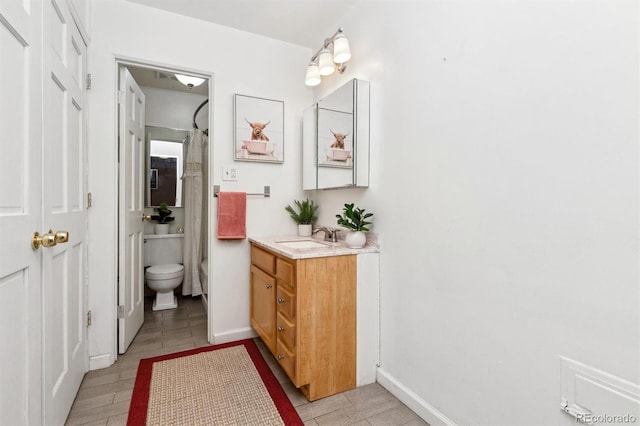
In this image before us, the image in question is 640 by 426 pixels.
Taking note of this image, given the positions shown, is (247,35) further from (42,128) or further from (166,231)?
(166,231)

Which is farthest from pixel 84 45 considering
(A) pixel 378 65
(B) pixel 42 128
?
(A) pixel 378 65

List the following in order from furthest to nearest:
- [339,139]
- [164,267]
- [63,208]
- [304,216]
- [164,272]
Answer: [164,267], [164,272], [304,216], [339,139], [63,208]

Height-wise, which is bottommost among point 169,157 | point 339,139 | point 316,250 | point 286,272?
point 286,272

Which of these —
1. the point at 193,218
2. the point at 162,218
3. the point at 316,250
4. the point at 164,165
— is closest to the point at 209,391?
the point at 316,250

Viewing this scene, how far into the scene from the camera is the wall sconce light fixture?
1.95 meters

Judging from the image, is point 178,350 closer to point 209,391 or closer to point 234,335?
point 234,335

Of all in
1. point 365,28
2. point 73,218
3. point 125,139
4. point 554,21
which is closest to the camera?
point 554,21

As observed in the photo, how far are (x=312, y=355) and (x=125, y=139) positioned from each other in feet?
6.51

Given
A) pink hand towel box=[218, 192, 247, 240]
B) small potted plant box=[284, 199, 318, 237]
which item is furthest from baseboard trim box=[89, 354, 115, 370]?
small potted plant box=[284, 199, 318, 237]

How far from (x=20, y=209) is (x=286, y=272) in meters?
1.15

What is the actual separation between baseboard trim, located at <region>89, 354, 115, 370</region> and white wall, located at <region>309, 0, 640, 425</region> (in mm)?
1834

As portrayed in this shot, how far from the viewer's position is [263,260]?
6.91 ft

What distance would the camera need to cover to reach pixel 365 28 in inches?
76.8

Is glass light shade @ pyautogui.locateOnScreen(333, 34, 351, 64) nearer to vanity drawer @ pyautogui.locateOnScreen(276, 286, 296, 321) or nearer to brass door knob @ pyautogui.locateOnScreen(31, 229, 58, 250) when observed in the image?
vanity drawer @ pyautogui.locateOnScreen(276, 286, 296, 321)
